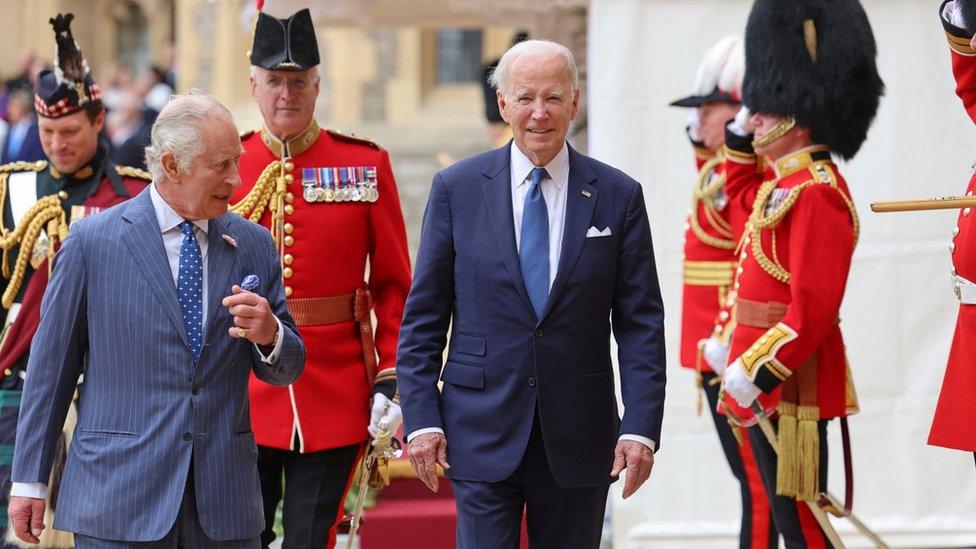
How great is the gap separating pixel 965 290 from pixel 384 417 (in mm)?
1754

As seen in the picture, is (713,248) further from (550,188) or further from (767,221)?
(550,188)

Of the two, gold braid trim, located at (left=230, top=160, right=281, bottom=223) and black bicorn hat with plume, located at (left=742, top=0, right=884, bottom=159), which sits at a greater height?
black bicorn hat with plume, located at (left=742, top=0, right=884, bottom=159)

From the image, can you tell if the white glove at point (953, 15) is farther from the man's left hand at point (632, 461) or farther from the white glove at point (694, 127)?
the white glove at point (694, 127)

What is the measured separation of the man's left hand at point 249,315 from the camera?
3771mm

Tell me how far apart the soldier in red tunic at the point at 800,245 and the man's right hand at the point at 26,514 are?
2.21m

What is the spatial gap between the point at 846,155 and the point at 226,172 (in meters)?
2.38

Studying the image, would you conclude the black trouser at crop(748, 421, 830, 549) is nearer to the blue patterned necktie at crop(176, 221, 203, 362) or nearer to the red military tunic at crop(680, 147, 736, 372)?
the red military tunic at crop(680, 147, 736, 372)

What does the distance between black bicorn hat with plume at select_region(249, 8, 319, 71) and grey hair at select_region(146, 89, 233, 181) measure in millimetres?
994

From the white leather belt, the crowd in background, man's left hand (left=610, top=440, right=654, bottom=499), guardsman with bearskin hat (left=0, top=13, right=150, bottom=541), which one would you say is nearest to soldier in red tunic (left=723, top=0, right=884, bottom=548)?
the white leather belt

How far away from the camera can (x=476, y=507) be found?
163 inches

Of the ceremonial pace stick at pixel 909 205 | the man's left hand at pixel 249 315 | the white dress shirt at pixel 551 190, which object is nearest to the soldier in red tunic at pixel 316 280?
the white dress shirt at pixel 551 190

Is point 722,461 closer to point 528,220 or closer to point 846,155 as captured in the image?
point 846,155

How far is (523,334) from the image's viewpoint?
13.5ft

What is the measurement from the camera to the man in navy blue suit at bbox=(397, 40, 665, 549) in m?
4.11
